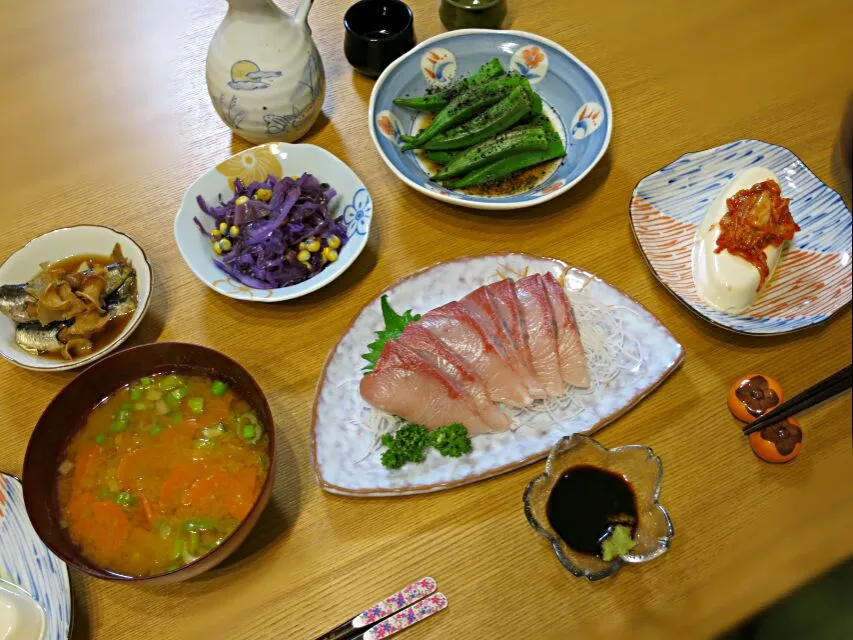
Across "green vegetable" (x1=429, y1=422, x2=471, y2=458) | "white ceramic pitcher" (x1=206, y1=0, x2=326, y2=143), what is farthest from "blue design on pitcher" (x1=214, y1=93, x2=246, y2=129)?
"green vegetable" (x1=429, y1=422, x2=471, y2=458)

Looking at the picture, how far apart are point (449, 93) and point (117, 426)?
159 cm

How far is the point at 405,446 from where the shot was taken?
1.62m

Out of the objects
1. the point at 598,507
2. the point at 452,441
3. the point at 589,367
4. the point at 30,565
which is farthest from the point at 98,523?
the point at 589,367

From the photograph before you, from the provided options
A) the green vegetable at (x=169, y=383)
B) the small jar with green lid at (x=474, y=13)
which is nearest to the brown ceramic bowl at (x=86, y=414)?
the green vegetable at (x=169, y=383)

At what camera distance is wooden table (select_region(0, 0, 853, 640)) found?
4.70 ft

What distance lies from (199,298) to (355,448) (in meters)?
0.74

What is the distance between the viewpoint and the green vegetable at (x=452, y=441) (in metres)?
1.62

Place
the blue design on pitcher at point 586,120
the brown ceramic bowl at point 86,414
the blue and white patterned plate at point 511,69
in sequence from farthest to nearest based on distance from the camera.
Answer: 1. the blue design on pitcher at point 586,120
2. the blue and white patterned plate at point 511,69
3. the brown ceramic bowl at point 86,414

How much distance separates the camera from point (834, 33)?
245 cm

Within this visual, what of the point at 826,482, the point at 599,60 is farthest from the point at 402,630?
the point at 599,60

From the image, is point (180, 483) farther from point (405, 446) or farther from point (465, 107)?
point (465, 107)

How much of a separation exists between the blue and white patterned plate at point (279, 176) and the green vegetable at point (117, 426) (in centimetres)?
45

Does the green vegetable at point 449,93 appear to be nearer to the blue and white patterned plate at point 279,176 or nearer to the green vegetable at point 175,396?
the blue and white patterned plate at point 279,176

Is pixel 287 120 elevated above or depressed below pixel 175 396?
above
